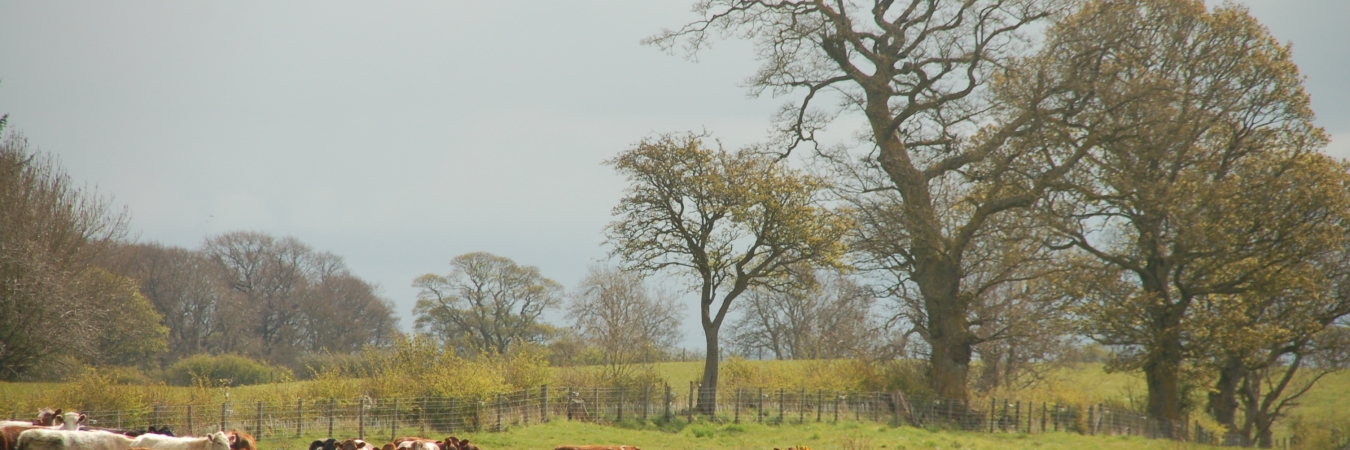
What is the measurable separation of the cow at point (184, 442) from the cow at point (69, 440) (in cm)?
21

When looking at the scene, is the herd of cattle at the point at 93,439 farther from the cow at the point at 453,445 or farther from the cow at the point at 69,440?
the cow at the point at 453,445

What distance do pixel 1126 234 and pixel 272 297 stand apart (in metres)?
43.3

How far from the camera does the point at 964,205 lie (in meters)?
A: 25.7

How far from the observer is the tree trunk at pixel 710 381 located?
2441cm

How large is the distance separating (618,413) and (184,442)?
13.7m

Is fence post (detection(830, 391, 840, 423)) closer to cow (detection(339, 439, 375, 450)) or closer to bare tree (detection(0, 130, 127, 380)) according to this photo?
cow (detection(339, 439, 375, 450))

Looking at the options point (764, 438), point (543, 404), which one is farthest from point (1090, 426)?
point (543, 404)

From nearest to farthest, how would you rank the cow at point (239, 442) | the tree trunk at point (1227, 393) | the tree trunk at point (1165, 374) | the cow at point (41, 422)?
the cow at point (239, 442)
the cow at point (41, 422)
the tree trunk at point (1165, 374)
the tree trunk at point (1227, 393)

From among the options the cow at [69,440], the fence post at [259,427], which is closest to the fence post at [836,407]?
the fence post at [259,427]

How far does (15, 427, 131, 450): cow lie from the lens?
31.8 feet

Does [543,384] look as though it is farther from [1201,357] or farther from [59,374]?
[1201,357]

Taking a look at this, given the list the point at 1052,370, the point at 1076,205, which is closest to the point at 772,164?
the point at 1076,205

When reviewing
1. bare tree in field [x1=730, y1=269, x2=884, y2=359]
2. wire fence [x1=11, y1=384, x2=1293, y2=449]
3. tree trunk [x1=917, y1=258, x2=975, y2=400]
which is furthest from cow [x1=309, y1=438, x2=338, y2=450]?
bare tree in field [x1=730, y1=269, x2=884, y2=359]

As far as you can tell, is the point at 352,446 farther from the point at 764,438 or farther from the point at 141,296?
the point at 141,296
